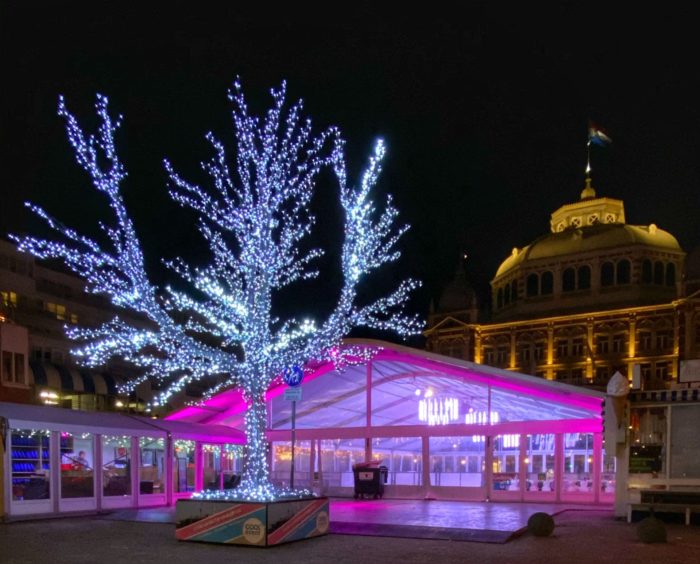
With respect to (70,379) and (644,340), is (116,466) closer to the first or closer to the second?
(70,379)

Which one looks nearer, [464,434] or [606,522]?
[606,522]

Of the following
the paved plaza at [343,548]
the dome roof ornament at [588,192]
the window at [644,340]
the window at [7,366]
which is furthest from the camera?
→ the dome roof ornament at [588,192]

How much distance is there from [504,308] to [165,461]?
62326 millimetres

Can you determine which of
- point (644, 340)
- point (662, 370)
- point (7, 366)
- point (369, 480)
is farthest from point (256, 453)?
point (644, 340)

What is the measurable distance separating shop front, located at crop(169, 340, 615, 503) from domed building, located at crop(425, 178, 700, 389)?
41538 mm

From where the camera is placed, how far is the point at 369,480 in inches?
1016

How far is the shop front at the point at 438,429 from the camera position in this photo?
24.1 metres

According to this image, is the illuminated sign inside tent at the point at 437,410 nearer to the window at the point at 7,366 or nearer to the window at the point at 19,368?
the window at the point at 19,368

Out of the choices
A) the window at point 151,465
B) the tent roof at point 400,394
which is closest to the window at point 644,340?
the tent roof at point 400,394

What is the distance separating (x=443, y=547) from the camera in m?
13.5

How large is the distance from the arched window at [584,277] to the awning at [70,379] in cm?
4155

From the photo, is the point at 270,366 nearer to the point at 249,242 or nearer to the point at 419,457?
the point at 249,242

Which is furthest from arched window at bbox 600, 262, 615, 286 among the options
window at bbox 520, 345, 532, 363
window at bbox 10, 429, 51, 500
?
window at bbox 10, 429, 51, 500

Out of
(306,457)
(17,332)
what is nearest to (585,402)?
(306,457)
